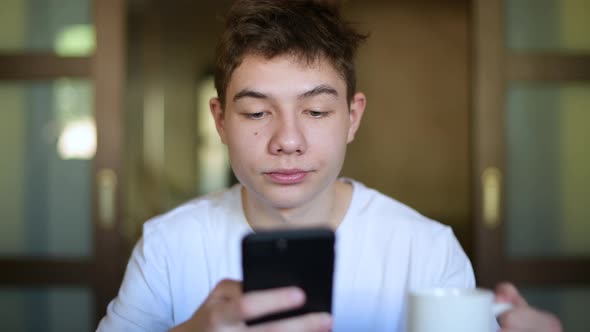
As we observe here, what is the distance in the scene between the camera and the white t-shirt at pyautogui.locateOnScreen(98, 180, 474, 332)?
1.20 m

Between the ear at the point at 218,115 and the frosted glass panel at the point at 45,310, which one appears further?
the frosted glass panel at the point at 45,310

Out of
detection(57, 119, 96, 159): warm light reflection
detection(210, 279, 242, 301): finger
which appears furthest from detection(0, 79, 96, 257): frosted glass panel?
detection(210, 279, 242, 301): finger

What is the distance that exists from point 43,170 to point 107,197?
1.24 feet

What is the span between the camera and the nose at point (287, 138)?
1.05 metres

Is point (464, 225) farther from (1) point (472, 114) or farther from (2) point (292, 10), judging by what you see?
(2) point (292, 10)

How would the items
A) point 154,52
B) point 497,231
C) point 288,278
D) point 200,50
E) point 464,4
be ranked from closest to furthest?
point 288,278, point 497,231, point 464,4, point 154,52, point 200,50

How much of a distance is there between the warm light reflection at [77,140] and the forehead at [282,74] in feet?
6.25

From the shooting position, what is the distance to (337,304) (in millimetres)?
1196

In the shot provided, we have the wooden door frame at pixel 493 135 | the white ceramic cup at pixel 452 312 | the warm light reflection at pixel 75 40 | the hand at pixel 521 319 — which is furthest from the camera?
the warm light reflection at pixel 75 40

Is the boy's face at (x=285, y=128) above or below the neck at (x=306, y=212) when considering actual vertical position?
above

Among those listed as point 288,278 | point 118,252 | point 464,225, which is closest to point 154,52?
point 464,225

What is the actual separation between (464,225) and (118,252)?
150 inches

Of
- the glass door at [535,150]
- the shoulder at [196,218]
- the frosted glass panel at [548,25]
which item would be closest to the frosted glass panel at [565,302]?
the glass door at [535,150]

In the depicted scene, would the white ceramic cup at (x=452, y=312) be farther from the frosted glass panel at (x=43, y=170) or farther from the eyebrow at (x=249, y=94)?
the frosted glass panel at (x=43, y=170)
